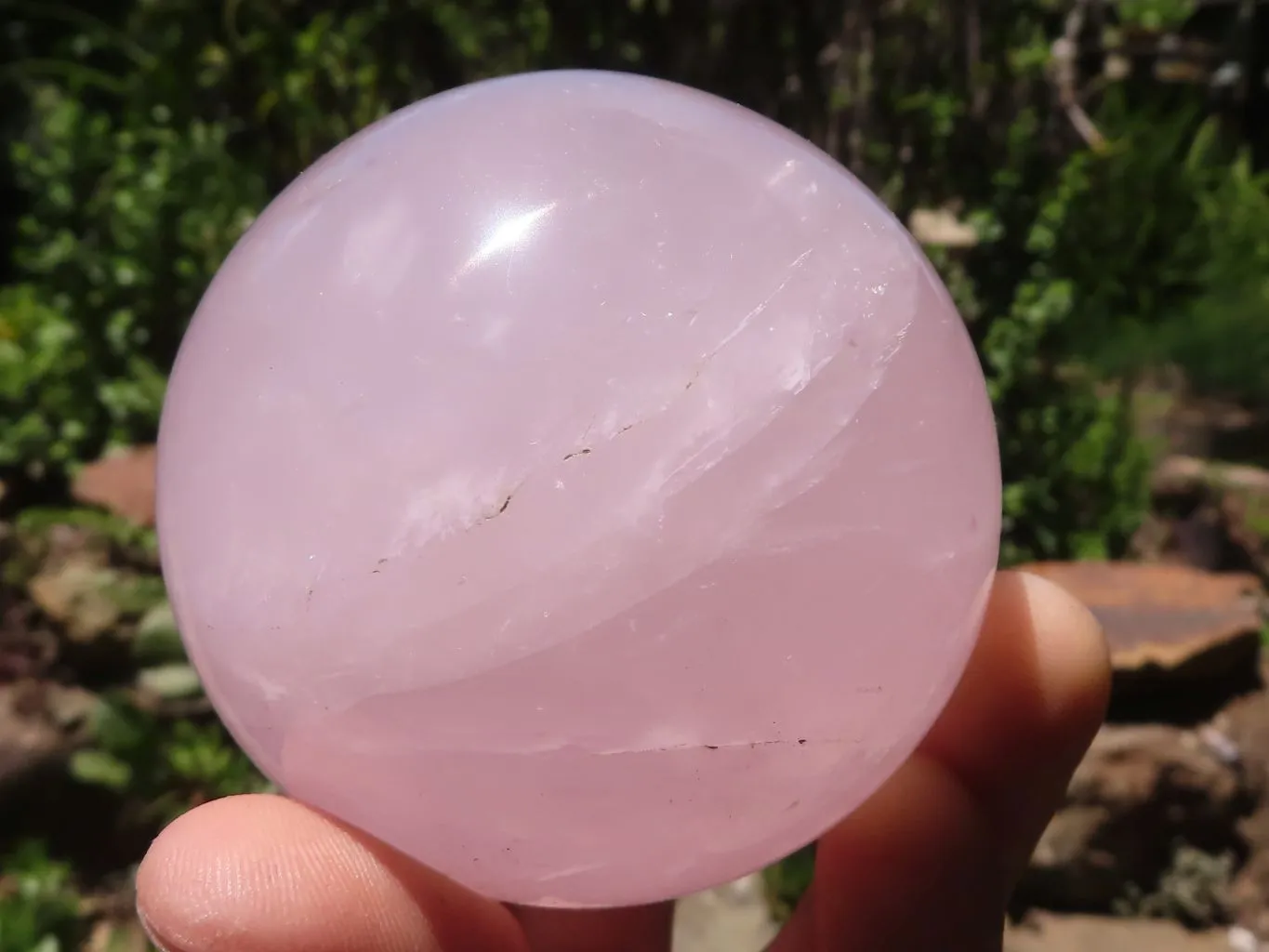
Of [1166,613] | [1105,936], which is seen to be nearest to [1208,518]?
[1166,613]

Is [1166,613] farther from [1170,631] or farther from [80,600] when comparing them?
[80,600]

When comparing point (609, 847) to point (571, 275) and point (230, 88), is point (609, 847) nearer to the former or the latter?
point (571, 275)

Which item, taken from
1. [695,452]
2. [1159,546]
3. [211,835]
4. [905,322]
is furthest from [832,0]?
[211,835]

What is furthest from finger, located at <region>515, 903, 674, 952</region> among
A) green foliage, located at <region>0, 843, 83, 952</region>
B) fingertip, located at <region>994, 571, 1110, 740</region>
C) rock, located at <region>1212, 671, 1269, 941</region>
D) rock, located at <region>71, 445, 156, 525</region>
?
rock, located at <region>71, 445, 156, 525</region>

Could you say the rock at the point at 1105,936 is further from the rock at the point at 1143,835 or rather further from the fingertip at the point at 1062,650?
the fingertip at the point at 1062,650

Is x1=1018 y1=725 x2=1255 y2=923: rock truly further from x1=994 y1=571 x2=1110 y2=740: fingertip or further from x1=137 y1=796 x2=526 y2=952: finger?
x1=137 y1=796 x2=526 y2=952: finger

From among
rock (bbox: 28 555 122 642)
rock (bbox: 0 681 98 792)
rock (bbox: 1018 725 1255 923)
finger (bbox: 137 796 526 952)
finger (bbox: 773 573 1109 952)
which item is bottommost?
rock (bbox: 1018 725 1255 923)
